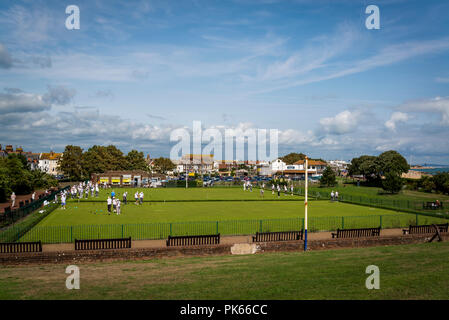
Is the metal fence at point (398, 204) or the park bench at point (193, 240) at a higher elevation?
the park bench at point (193, 240)

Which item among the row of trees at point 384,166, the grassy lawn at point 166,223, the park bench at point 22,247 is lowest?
the grassy lawn at point 166,223

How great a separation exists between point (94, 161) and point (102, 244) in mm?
87711

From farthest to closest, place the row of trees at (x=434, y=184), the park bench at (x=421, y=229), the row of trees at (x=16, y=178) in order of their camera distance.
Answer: the row of trees at (x=434, y=184), the row of trees at (x=16, y=178), the park bench at (x=421, y=229)

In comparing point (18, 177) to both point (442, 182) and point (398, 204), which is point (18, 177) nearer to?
point (398, 204)

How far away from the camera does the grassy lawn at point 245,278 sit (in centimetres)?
944

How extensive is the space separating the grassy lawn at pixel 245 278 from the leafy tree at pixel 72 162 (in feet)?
282

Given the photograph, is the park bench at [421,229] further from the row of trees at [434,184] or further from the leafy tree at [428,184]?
the leafy tree at [428,184]

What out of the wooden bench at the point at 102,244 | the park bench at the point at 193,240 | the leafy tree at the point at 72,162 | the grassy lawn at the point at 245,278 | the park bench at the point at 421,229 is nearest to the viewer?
the grassy lawn at the point at 245,278

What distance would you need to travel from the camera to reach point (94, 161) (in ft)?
323

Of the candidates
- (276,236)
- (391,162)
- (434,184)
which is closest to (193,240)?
(276,236)

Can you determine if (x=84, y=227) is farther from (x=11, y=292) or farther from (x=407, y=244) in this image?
(x=407, y=244)

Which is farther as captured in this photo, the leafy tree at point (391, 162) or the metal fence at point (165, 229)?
the leafy tree at point (391, 162)

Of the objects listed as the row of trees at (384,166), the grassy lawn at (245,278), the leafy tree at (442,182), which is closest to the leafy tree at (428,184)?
the leafy tree at (442,182)
